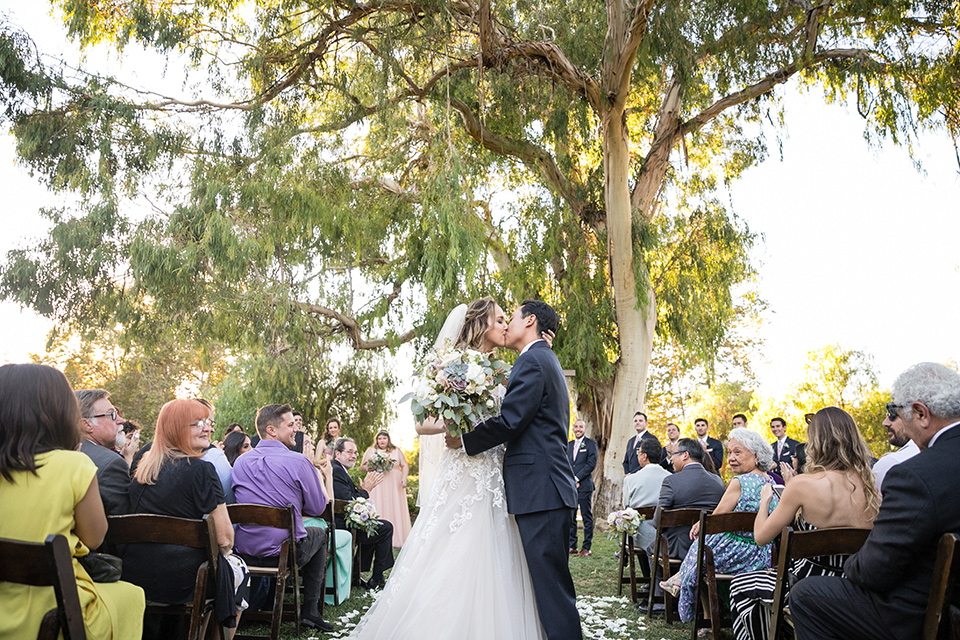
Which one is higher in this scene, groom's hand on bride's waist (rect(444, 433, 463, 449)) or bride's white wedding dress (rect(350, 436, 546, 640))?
groom's hand on bride's waist (rect(444, 433, 463, 449))

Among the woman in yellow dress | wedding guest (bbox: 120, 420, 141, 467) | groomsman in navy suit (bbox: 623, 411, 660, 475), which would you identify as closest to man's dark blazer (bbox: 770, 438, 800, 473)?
groomsman in navy suit (bbox: 623, 411, 660, 475)

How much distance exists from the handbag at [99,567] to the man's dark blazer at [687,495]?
379 cm

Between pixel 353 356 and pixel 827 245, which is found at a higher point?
pixel 827 245

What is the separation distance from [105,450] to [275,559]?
1.72 metres

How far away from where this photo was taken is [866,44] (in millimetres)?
10242

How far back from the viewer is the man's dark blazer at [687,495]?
5395mm

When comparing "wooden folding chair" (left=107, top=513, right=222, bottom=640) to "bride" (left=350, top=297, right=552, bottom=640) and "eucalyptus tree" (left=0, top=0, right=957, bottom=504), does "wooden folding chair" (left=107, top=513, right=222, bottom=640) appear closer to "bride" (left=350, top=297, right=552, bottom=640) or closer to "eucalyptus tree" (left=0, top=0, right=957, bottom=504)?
"bride" (left=350, top=297, right=552, bottom=640)

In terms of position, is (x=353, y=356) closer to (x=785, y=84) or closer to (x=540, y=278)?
(x=540, y=278)

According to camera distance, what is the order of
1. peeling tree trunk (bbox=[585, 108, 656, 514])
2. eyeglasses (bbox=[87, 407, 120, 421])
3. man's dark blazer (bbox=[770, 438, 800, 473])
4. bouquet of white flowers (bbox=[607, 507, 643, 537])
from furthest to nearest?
peeling tree trunk (bbox=[585, 108, 656, 514]) < man's dark blazer (bbox=[770, 438, 800, 473]) < bouquet of white flowers (bbox=[607, 507, 643, 537]) < eyeglasses (bbox=[87, 407, 120, 421])

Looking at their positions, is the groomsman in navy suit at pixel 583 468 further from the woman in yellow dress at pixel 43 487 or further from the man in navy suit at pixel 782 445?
the woman in yellow dress at pixel 43 487

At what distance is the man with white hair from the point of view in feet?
7.87

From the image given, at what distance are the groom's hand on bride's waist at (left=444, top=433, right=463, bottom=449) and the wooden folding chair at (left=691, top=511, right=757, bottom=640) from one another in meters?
1.58

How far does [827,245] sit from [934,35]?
68.7 ft

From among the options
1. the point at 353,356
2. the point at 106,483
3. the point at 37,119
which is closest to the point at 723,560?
the point at 106,483
